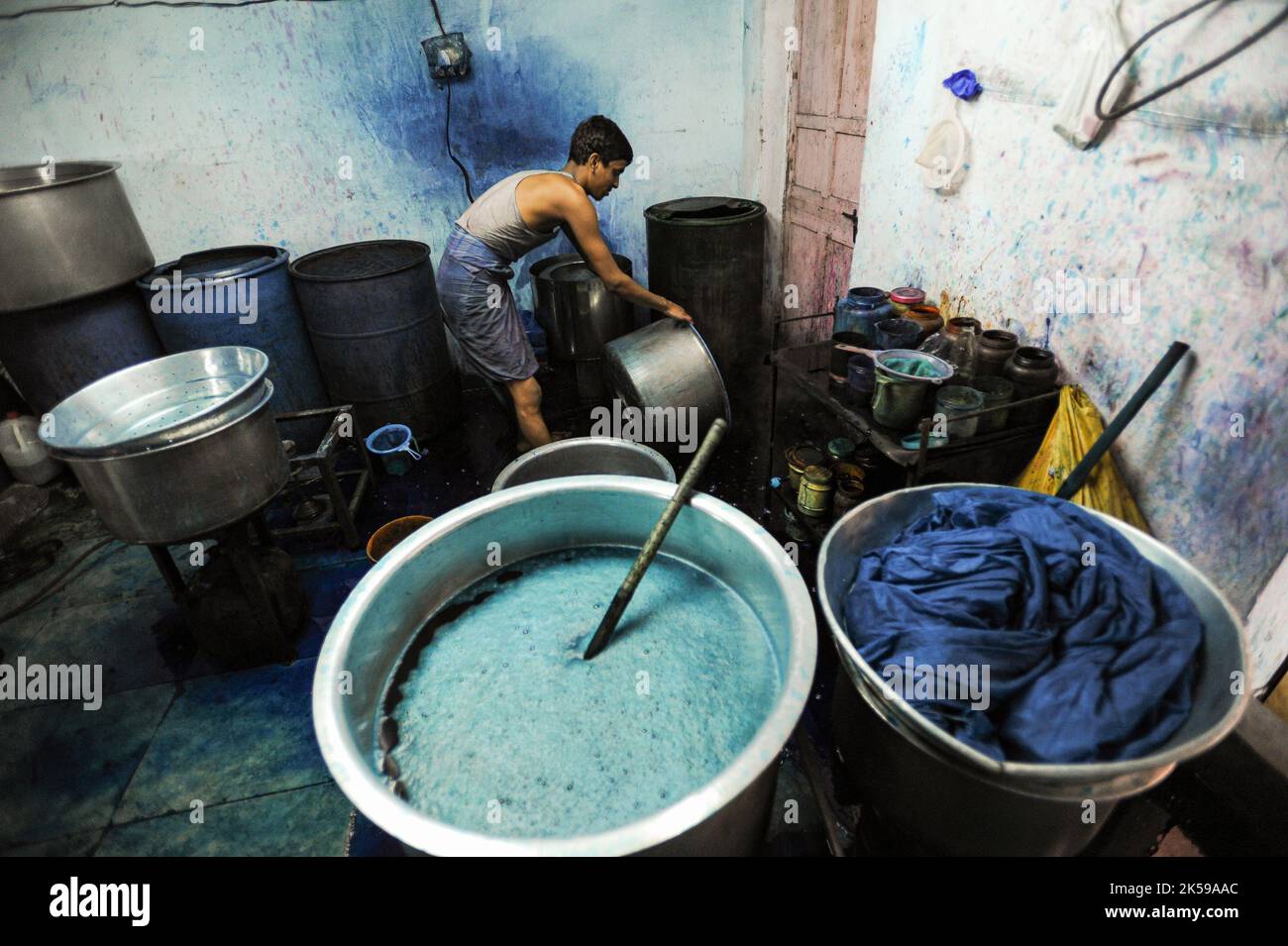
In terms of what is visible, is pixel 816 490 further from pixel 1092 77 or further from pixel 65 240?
pixel 65 240

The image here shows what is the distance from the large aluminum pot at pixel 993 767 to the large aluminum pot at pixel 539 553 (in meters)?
0.21

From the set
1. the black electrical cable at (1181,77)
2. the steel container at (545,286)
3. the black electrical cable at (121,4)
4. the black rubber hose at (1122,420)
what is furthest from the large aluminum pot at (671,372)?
the black electrical cable at (121,4)

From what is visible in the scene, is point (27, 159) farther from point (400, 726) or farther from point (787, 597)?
point (787, 597)

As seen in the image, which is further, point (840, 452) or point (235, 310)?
point (235, 310)

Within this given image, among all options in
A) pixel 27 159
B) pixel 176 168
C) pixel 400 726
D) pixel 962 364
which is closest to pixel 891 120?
pixel 962 364

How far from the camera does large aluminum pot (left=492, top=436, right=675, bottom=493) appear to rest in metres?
3.16

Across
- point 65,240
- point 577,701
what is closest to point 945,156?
point 577,701

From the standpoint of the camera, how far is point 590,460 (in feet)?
11.0

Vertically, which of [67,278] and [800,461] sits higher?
[67,278]

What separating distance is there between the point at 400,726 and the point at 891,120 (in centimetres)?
397

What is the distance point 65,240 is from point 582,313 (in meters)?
3.17

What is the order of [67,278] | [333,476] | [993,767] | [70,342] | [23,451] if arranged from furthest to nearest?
[23,451] → [70,342] → [67,278] → [333,476] → [993,767]

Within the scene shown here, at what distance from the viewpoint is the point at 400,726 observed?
1.81m

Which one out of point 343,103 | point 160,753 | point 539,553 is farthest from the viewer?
point 343,103
